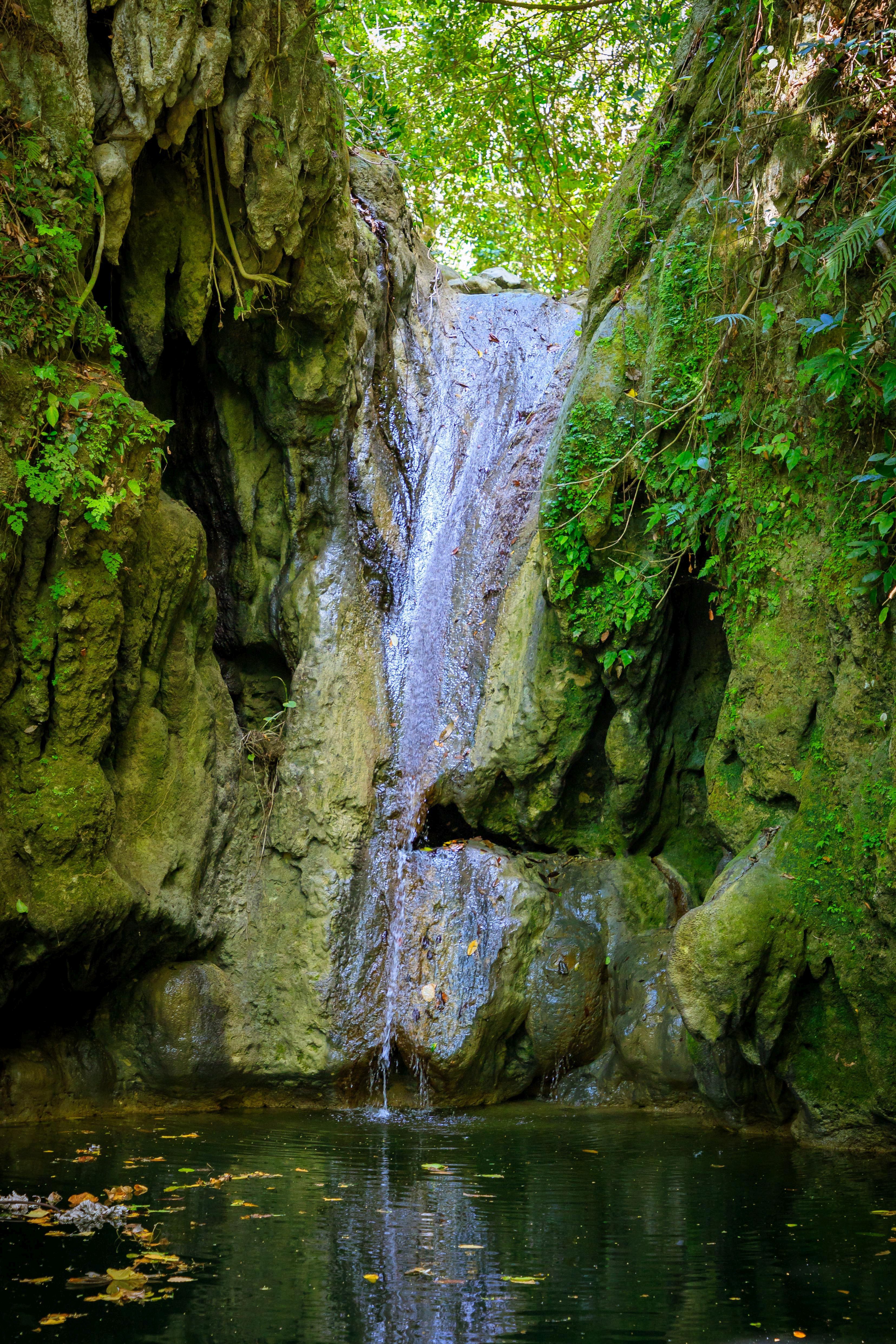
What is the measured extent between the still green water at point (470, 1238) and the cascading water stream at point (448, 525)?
202 cm

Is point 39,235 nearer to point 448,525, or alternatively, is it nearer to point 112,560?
point 112,560

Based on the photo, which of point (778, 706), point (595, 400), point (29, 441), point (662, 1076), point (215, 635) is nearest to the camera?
point (29, 441)

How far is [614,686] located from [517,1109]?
3.08 metres

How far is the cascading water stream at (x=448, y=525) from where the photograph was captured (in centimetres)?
872

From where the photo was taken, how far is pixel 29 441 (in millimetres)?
6367

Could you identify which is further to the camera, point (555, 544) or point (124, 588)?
point (555, 544)

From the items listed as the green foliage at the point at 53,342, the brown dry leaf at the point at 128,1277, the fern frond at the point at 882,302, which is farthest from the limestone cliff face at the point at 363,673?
the brown dry leaf at the point at 128,1277

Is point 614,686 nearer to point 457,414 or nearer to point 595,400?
point 595,400

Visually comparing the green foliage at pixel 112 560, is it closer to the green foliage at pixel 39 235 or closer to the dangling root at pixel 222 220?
the green foliage at pixel 39 235

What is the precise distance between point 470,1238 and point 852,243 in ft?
17.2

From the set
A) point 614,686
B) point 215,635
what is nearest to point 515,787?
point 614,686

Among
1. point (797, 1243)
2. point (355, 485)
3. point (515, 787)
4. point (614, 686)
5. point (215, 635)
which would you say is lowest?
point (797, 1243)

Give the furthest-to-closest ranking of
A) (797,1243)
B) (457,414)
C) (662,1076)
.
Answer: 1. (457,414)
2. (662,1076)
3. (797,1243)

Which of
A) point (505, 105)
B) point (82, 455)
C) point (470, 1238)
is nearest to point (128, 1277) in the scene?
point (470, 1238)
